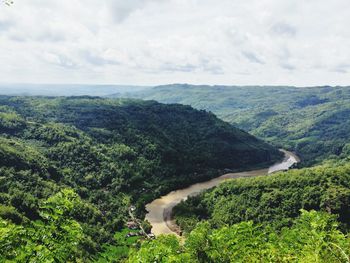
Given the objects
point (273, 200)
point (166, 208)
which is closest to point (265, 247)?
point (273, 200)

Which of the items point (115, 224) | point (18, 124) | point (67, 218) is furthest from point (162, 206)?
point (67, 218)

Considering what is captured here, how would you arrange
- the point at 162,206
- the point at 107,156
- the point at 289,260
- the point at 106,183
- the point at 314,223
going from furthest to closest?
1. the point at 107,156
2. the point at 106,183
3. the point at 162,206
4. the point at 314,223
5. the point at 289,260

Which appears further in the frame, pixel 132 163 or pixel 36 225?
pixel 132 163

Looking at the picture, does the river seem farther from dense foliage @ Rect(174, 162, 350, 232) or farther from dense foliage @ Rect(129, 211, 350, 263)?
dense foliage @ Rect(129, 211, 350, 263)

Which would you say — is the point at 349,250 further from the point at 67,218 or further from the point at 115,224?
the point at 115,224

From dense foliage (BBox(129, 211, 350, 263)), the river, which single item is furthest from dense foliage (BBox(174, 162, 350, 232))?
dense foliage (BBox(129, 211, 350, 263))

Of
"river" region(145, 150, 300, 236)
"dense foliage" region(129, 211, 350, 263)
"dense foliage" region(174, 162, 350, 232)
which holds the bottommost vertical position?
"river" region(145, 150, 300, 236)

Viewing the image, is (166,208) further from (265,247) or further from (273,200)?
(265,247)
